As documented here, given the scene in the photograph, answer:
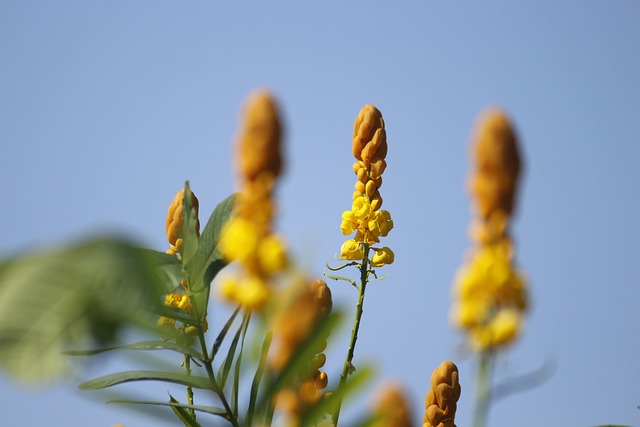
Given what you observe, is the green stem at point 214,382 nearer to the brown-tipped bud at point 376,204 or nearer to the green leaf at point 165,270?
the green leaf at point 165,270

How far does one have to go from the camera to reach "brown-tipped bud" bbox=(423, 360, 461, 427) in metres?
2.01

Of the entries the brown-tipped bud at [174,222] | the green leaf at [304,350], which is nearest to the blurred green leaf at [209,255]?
the green leaf at [304,350]

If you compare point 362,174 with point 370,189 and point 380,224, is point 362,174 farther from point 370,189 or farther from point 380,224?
point 380,224

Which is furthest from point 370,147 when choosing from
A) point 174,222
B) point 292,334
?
point 292,334

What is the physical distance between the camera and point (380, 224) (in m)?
3.07

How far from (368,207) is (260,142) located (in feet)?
7.25

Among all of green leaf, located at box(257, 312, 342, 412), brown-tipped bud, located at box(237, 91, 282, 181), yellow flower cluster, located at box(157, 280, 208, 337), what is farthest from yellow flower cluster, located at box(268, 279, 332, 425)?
yellow flower cluster, located at box(157, 280, 208, 337)

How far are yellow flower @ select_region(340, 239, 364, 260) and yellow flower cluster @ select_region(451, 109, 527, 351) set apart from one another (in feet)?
6.66

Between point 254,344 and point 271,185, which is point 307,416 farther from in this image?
point 271,185

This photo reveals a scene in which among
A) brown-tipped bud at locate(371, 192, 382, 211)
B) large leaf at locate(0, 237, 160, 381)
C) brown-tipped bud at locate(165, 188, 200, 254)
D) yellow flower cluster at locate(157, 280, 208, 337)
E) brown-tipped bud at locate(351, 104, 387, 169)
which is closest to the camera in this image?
→ large leaf at locate(0, 237, 160, 381)

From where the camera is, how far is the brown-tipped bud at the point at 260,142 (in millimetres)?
908

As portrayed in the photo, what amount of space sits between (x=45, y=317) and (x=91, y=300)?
0.04 m

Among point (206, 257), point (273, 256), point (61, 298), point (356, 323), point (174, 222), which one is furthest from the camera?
point (356, 323)

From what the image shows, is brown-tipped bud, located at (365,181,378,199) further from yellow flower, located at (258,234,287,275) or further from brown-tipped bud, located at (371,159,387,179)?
yellow flower, located at (258,234,287,275)
